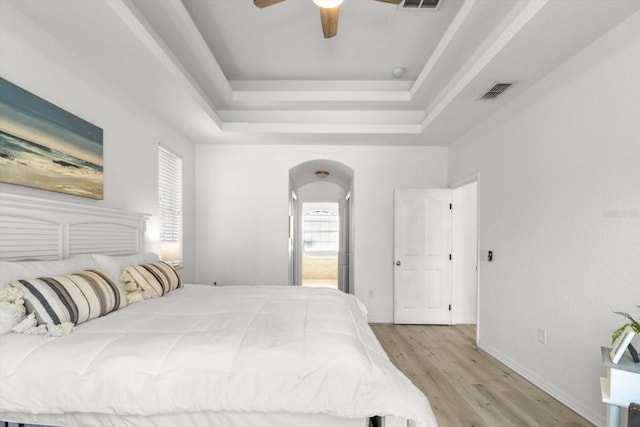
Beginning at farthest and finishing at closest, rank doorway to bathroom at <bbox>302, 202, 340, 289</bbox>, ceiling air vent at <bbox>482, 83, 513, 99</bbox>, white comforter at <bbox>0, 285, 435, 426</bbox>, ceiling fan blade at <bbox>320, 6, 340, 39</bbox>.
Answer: doorway to bathroom at <bbox>302, 202, 340, 289</bbox>, ceiling air vent at <bbox>482, 83, 513, 99</bbox>, ceiling fan blade at <bbox>320, 6, 340, 39</bbox>, white comforter at <bbox>0, 285, 435, 426</bbox>

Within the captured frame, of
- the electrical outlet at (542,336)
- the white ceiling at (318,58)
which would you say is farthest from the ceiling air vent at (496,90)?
the electrical outlet at (542,336)

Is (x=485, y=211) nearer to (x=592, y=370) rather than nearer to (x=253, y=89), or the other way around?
(x=592, y=370)

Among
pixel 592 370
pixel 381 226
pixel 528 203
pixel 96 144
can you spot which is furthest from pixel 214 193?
pixel 592 370

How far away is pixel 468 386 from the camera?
2.72m

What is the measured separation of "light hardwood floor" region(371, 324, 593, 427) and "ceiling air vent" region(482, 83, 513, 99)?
2.61 m

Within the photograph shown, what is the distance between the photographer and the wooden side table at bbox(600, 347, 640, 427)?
1603mm

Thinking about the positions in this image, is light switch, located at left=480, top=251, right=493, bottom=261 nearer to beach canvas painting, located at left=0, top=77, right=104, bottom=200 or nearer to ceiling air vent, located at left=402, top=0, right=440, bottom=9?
ceiling air vent, located at left=402, top=0, right=440, bottom=9

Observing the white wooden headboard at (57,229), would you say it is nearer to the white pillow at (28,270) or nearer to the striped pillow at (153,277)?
the white pillow at (28,270)

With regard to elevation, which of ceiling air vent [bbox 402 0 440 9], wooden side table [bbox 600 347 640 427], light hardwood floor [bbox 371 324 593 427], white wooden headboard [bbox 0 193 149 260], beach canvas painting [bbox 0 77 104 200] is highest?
ceiling air vent [bbox 402 0 440 9]

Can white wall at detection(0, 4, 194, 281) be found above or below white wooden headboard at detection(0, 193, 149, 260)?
above

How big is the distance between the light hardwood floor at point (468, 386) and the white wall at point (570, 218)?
17 centimetres

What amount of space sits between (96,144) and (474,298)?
4.97 m

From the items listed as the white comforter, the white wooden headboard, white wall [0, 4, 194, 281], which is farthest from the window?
the white comforter

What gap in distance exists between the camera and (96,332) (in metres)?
1.70
